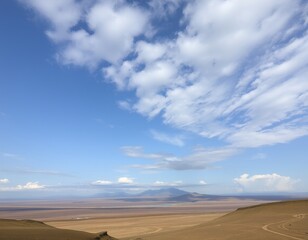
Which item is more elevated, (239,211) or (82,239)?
(239,211)

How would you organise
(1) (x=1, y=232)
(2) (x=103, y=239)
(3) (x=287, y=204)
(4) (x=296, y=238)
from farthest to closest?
(3) (x=287, y=204)
(4) (x=296, y=238)
(2) (x=103, y=239)
(1) (x=1, y=232)

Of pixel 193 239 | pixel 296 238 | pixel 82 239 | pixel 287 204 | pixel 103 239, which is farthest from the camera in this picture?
pixel 287 204

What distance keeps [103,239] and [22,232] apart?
144 inches

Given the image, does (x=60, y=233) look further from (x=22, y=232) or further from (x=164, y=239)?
(x=164, y=239)

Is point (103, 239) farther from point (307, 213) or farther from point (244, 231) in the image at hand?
point (307, 213)

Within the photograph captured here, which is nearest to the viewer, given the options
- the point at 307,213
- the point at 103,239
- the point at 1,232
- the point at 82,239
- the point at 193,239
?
the point at 1,232

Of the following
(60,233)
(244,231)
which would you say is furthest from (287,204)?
(60,233)

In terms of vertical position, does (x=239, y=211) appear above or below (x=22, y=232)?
above

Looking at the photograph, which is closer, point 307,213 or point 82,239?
point 82,239

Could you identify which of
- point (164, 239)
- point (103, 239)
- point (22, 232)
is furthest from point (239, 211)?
point (22, 232)

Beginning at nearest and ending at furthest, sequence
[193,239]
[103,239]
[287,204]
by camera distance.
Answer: [103,239] → [193,239] → [287,204]

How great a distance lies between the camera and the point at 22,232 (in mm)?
11703

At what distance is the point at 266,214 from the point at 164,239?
46.4 ft

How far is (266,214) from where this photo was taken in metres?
30.2
